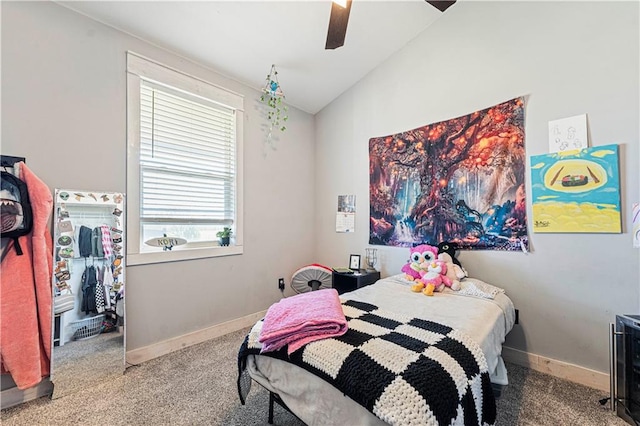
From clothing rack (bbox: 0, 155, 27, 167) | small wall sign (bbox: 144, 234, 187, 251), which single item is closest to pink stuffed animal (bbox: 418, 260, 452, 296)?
small wall sign (bbox: 144, 234, 187, 251)

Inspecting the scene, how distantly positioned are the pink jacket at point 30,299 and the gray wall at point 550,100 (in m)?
2.86

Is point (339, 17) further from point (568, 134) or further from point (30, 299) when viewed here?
point (30, 299)

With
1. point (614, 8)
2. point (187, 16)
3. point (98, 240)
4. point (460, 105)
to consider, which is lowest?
point (98, 240)

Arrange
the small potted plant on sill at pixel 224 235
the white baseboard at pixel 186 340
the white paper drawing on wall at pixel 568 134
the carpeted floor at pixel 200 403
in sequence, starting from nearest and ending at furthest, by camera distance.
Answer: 1. the carpeted floor at pixel 200 403
2. the white paper drawing on wall at pixel 568 134
3. the white baseboard at pixel 186 340
4. the small potted plant on sill at pixel 224 235

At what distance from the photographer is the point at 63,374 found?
186 centimetres

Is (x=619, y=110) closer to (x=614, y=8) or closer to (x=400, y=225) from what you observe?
(x=614, y=8)

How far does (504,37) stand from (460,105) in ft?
1.93

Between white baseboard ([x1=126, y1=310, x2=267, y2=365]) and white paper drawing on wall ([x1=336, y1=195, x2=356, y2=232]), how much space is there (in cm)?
138

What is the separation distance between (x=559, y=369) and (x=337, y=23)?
2.88 meters

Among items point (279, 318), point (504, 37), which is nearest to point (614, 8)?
point (504, 37)

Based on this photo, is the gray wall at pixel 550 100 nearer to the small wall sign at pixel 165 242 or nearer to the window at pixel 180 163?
the window at pixel 180 163

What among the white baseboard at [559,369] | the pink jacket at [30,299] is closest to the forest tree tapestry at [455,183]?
the white baseboard at [559,369]

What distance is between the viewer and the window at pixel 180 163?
229cm

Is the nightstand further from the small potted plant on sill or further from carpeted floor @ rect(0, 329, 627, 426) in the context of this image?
carpeted floor @ rect(0, 329, 627, 426)
